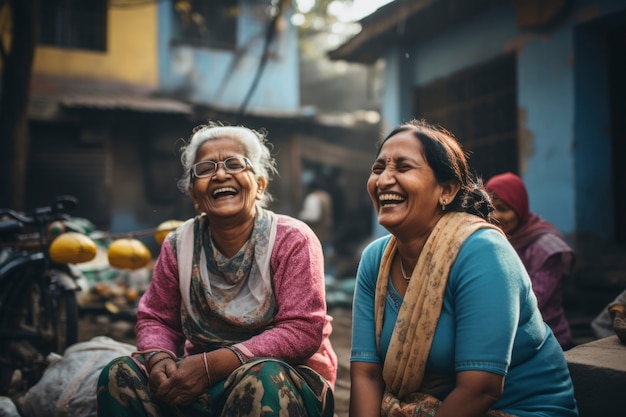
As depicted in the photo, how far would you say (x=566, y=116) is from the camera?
577 centimetres

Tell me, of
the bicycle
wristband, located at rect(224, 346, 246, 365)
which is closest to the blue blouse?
wristband, located at rect(224, 346, 246, 365)

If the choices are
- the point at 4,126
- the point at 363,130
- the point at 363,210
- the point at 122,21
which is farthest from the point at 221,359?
the point at 363,210

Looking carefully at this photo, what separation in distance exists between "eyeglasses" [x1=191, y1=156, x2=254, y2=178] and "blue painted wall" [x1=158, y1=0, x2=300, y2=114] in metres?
9.64

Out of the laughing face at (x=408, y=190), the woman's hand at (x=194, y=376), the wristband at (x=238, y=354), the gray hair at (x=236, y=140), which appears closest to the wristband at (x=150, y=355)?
the woman's hand at (x=194, y=376)

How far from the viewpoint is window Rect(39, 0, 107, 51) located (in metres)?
11.3

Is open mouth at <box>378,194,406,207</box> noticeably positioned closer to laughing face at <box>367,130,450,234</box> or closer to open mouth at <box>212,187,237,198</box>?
laughing face at <box>367,130,450,234</box>

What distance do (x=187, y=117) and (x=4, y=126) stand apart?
17.3 feet

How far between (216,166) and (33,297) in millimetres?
2490

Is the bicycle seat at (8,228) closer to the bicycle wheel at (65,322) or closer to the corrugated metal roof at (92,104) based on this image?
the bicycle wheel at (65,322)

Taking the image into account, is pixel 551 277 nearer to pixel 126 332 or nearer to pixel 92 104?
pixel 126 332

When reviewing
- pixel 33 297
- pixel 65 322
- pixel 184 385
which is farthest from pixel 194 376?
pixel 33 297

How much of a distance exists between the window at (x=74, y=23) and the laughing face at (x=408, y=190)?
431 inches

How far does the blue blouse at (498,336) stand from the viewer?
188cm

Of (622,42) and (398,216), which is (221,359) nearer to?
(398,216)
